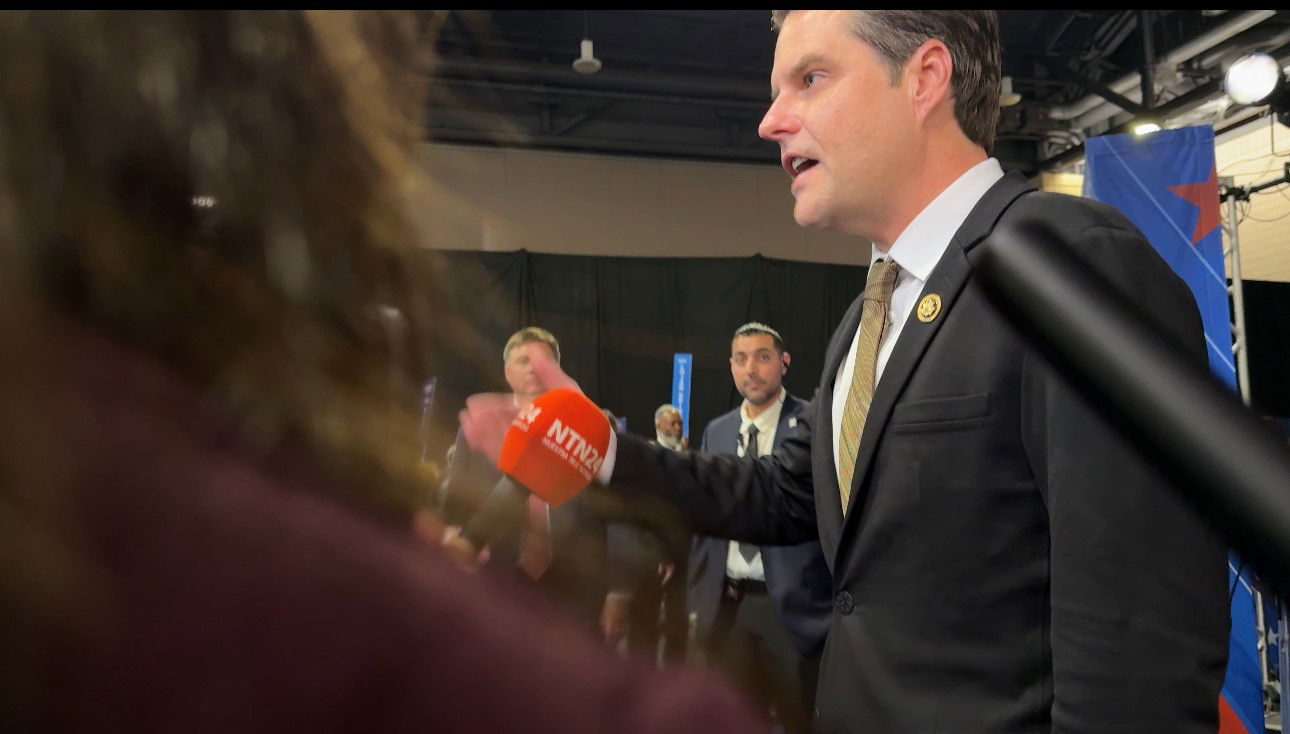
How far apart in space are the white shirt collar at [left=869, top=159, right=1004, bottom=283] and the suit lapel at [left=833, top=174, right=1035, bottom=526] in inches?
2.6

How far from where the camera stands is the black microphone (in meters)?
0.33

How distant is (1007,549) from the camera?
104 centimetres

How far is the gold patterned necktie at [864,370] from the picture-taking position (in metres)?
1.24

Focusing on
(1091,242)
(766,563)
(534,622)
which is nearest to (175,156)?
(534,622)

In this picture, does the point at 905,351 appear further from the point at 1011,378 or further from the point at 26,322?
the point at 26,322

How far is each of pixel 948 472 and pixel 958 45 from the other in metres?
0.66

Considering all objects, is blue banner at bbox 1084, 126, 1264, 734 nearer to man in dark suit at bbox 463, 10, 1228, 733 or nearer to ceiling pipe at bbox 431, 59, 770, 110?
man in dark suit at bbox 463, 10, 1228, 733

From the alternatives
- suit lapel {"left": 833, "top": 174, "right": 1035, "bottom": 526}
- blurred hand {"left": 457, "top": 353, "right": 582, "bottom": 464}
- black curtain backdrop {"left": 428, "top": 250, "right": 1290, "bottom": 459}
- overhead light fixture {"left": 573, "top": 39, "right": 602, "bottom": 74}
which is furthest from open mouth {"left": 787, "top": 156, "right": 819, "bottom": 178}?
black curtain backdrop {"left": 428, "top": 250, "right": 1290, "bottom": 459}

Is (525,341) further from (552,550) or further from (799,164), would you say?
(552,550)

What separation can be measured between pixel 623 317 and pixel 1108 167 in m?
5.58

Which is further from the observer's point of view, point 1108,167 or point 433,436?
→ point 1108,167

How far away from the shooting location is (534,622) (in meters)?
0.36

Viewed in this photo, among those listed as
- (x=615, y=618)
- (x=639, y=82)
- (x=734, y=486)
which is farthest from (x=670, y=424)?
(x=615, y=618)

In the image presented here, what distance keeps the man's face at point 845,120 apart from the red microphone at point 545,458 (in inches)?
19.2
